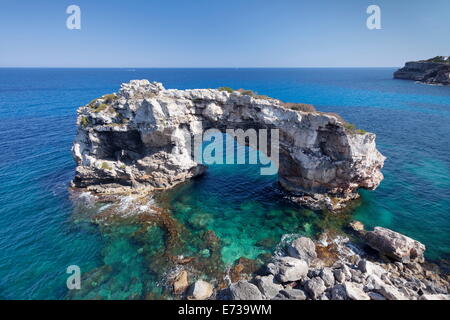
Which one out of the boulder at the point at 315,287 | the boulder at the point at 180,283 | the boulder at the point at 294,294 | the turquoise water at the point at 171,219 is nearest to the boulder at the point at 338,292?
the boulder at the point at 315,287

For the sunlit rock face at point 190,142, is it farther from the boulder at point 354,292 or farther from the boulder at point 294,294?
the boulder at point 294,294

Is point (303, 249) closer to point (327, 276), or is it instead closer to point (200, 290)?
point (327, 276)

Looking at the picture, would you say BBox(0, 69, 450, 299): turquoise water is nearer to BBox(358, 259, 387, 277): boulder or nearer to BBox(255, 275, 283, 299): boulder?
BBox(255, 275, 283, 299): boulder

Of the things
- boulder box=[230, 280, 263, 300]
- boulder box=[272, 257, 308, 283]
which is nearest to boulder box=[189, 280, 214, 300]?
boulder box=[230, 280, 263, 300]

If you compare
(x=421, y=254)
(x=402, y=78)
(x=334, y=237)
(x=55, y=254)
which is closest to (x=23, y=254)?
(x=55, y=254)

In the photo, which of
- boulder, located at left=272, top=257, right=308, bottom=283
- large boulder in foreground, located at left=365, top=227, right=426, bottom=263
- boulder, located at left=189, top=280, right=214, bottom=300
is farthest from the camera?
large boulder in foreground, located at left=365, top=227, right=426, bottom=263
